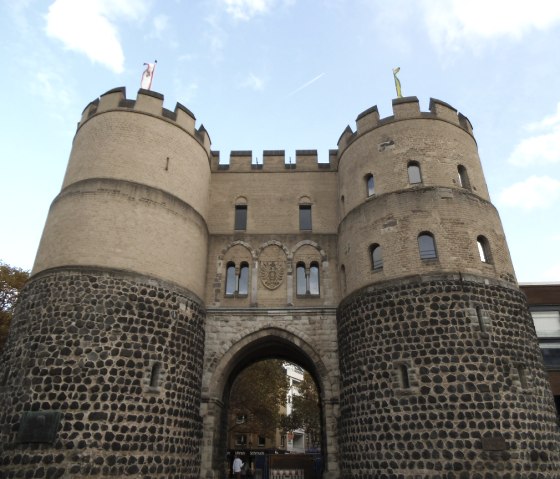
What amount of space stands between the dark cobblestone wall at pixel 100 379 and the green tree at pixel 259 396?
1615 centimetres

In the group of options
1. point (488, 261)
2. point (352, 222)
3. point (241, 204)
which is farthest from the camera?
point (241, 204)

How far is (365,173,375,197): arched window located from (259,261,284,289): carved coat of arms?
446 cm

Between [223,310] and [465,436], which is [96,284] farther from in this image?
[465,436]

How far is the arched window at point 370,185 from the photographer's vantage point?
15891 mm

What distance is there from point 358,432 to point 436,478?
2568 mm

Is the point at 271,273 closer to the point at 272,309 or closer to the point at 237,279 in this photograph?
the point at 237,279

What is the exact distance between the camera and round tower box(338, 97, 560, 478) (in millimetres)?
11297

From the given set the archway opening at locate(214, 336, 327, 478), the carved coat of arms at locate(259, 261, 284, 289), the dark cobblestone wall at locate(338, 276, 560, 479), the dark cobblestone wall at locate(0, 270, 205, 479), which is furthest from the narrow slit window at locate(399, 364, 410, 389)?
the dark cobblestone wall at locate(0, 270, 205, 479)

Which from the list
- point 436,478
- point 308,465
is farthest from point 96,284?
point 308,465

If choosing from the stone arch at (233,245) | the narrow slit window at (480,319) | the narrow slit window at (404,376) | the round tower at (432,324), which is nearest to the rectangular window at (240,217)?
the stone arch at (233,245)

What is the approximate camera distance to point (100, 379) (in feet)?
38.9

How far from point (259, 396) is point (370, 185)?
20112mm

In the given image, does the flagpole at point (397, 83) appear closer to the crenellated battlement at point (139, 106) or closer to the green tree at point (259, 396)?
the crenellated battlement at point (139, 106)

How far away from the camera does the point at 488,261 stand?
13.8 m
